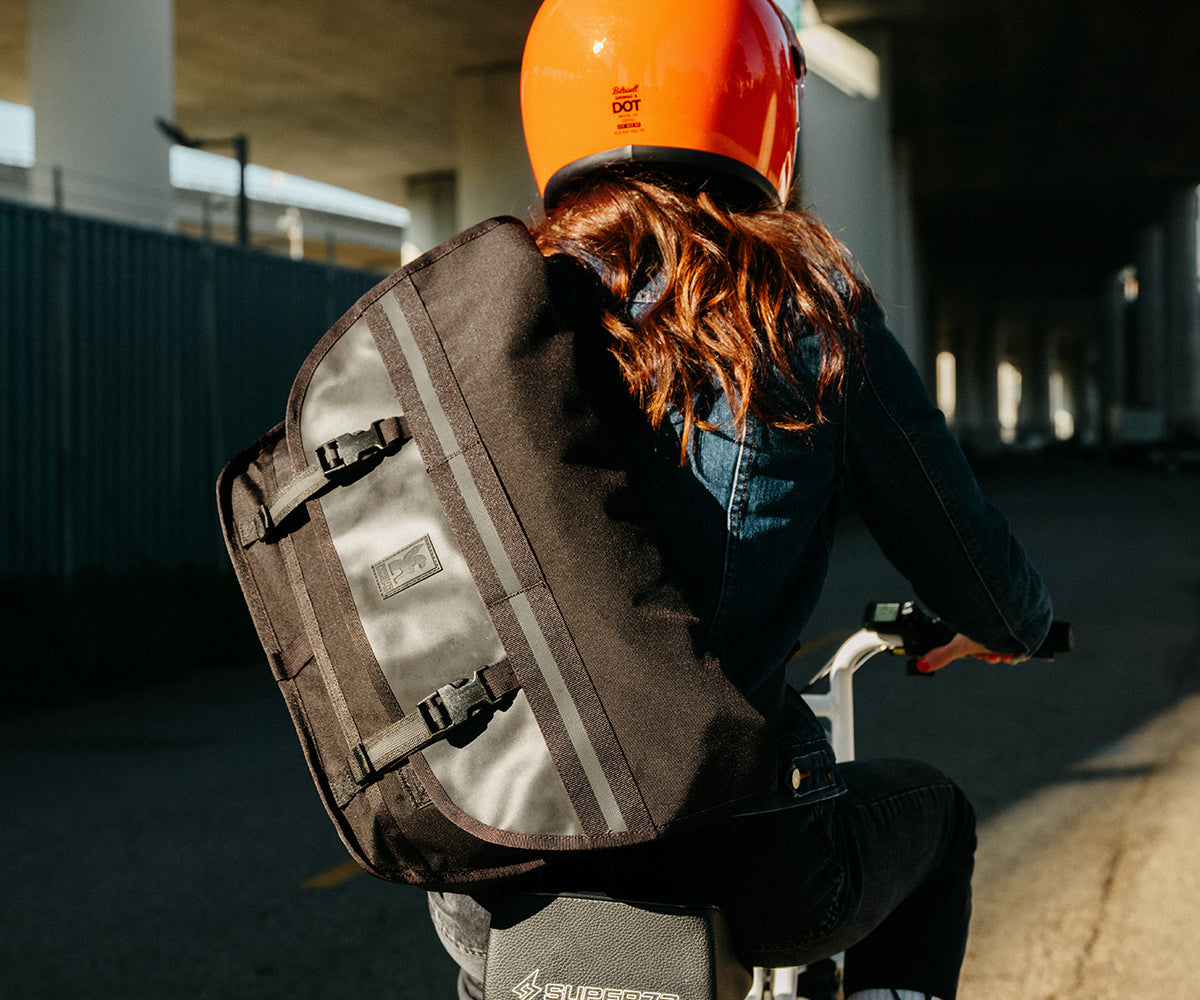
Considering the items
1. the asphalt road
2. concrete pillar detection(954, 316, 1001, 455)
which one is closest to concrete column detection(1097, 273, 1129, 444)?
concrete pillar detection(954, 316, 1001, 455)

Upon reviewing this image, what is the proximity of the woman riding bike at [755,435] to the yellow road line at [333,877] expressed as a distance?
9.00 ft

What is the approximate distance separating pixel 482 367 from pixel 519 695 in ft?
1.10

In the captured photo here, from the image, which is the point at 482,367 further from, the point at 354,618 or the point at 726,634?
the point at 726,634

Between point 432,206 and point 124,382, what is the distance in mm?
26956

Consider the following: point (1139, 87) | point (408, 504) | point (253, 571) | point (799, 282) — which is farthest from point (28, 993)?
point (1139, 87)

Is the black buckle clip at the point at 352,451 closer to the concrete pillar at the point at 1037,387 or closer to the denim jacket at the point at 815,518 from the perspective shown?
the denim jacket at the point at 815,518

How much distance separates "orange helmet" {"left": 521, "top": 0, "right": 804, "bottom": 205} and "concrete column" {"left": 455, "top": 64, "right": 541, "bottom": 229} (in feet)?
79.5

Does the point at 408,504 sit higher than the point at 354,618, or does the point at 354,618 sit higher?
the point at 408,504

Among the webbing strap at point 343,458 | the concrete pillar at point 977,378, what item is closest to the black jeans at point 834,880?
the webbing strap at point 343,458

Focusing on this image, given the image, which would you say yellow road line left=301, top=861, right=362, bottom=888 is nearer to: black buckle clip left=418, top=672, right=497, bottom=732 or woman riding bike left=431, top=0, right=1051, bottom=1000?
woman riding bike left=431, top=0, right=1051, bottom=1000

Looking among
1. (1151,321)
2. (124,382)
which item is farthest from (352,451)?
(1151,321)

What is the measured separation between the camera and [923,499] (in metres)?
1.52

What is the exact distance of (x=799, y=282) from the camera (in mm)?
1430

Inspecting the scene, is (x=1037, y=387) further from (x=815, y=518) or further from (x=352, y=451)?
(x=352, y=451)
